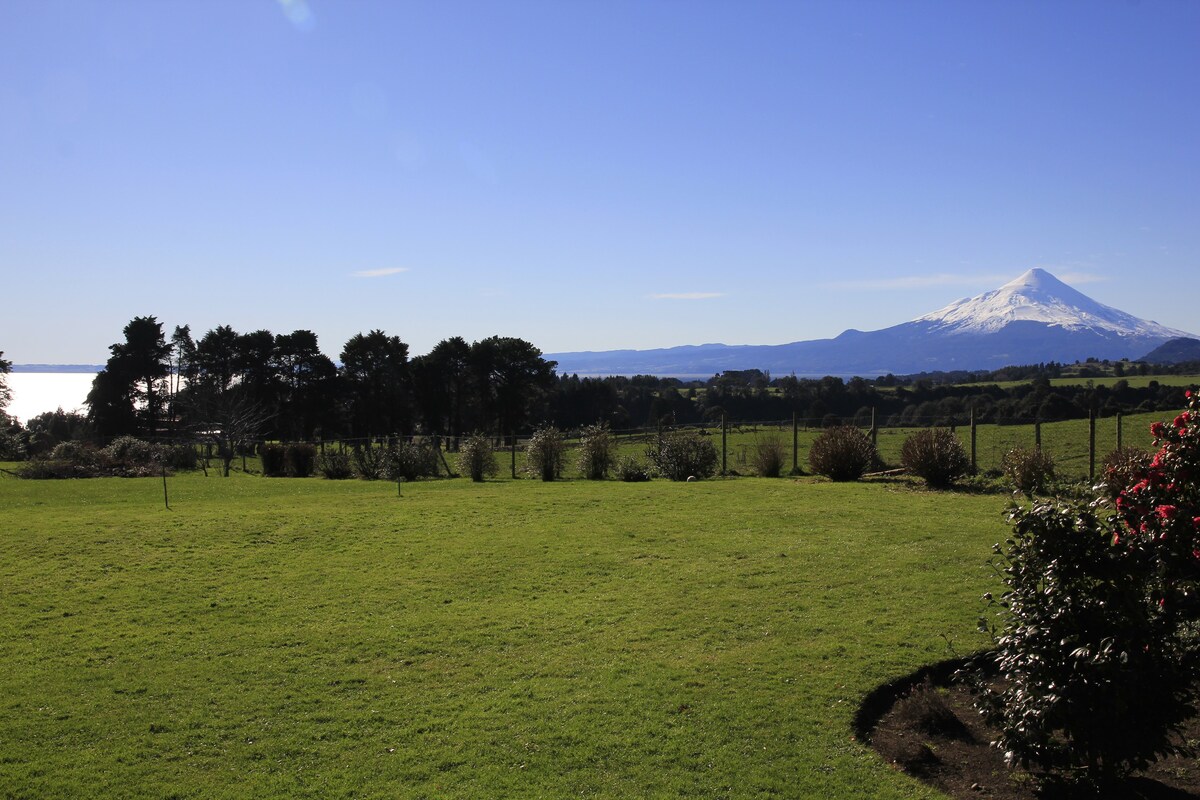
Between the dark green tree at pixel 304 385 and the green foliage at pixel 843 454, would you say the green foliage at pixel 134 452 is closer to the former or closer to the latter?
the dark green tree at pixel 304 385

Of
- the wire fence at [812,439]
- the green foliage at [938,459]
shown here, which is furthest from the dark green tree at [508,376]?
the green foliage at [938,459]

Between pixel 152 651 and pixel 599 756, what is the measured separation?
5180 millimetres

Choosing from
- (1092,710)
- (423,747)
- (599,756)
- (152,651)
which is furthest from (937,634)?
(152,651)

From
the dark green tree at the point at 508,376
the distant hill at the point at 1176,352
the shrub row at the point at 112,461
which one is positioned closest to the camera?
the shrub row at the point at 112,461

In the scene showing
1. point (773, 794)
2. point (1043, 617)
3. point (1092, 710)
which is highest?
point (1043, 617)

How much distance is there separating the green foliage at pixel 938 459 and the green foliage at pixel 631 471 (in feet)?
28.0

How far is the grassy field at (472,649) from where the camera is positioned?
18.8 ft

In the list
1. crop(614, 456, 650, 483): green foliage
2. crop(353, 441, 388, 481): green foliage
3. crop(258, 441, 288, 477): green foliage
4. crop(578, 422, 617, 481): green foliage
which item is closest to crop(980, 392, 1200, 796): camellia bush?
crop(614, 456, 650, 483): green foliage

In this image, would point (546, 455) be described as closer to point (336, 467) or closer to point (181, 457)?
point (336, 467)

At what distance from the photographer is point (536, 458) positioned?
2712cm

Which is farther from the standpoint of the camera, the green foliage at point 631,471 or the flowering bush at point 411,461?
the flowering bush at point 411,461

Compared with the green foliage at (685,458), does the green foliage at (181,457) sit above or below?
below

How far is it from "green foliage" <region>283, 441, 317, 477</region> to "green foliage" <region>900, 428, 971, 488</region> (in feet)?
77.7

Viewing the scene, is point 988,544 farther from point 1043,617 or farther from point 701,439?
point 701,439
